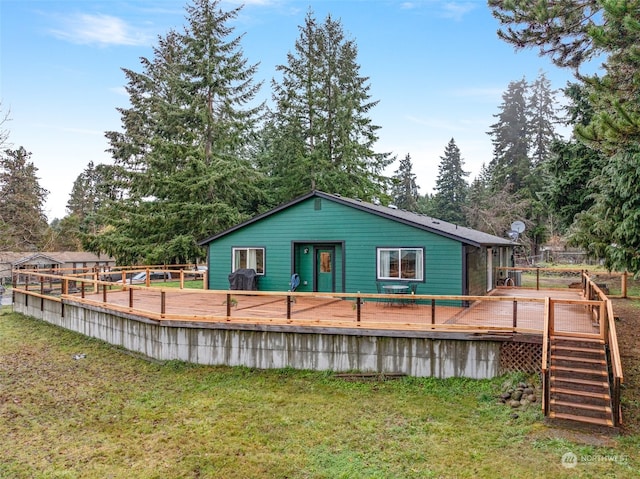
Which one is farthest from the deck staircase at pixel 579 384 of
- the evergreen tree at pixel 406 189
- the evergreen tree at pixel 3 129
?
the evergreen tree at pixel 406 189

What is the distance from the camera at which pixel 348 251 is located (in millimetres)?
11953

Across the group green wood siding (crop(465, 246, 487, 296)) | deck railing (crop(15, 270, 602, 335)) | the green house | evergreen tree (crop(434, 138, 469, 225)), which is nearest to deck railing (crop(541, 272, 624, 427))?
deck railing (crop(15, 270, 602, 335))

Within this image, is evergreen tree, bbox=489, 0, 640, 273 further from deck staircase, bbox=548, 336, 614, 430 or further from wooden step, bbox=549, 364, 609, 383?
wooden step, bbox=549, 364, 609, 383

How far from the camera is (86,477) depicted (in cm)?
491

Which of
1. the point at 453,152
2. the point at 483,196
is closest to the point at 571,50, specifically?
the point at 483,196

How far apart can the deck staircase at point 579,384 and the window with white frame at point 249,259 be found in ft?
29.3

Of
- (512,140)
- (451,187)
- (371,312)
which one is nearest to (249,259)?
(371,312)

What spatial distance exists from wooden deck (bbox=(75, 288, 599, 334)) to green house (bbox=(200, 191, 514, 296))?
2.42 ft

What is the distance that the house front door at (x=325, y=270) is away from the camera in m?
12.3

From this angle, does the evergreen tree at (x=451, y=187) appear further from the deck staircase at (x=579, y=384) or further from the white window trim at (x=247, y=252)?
the deck staircase at (x=579, y=384)

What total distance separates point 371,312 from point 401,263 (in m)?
2.45

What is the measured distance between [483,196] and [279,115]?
23514mm

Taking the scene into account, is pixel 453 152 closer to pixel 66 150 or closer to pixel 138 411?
pixel 66 150

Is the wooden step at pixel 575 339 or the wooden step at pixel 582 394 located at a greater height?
the wooden step at pixel 575 339
